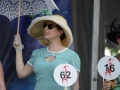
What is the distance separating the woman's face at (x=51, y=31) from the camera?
312 cm

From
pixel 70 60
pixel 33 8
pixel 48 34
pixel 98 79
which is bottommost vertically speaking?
pixel 98 79

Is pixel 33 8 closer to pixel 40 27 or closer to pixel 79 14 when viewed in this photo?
pixel 40 27

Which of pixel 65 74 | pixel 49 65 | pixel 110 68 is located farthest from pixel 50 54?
pixel 110 68

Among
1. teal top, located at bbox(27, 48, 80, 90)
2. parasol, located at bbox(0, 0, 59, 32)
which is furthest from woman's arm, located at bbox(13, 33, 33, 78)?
parasol, located at bbox(0, 0, 59, 32)

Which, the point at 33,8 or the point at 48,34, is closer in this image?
the point at 48,34

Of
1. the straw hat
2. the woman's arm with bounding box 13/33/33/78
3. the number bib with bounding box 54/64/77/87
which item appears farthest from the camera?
the woman's arm with bounding box 13/33/33/78

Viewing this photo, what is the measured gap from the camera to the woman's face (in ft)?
10.2

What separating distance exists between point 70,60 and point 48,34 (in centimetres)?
32

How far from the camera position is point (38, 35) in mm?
3408

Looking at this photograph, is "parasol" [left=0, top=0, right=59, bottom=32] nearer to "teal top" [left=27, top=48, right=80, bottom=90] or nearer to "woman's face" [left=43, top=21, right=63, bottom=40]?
"woman's face" [left=43, top=21, right=63, bottom=40]

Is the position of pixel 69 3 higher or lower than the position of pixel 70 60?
higher

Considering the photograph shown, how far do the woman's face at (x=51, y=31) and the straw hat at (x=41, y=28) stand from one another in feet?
0.21

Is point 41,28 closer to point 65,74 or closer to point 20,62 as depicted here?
point 20,62

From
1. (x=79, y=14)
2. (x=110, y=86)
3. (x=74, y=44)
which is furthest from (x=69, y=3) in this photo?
(x=110, y=86)
